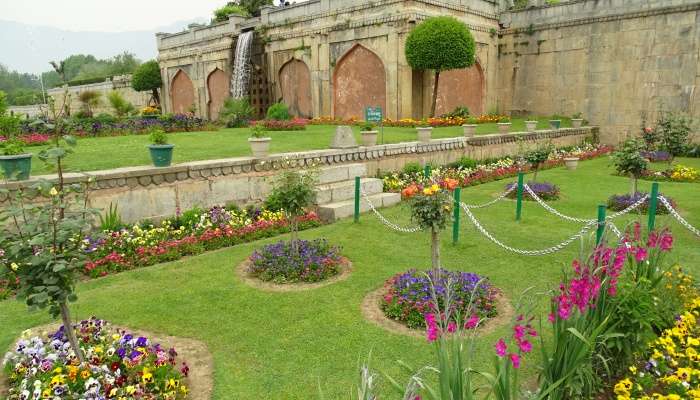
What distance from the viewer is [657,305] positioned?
4.20 meters

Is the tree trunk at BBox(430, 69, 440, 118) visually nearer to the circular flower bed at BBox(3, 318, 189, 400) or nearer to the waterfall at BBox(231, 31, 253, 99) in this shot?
the waterfall at BBox(231, 31, 253, 99)

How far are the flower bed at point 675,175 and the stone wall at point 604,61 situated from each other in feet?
20.4

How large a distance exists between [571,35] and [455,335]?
2179 centimetres

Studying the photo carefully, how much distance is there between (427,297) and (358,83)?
16.9m

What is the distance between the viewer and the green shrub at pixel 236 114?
797 inches

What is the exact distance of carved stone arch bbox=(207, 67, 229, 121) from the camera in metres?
26.8

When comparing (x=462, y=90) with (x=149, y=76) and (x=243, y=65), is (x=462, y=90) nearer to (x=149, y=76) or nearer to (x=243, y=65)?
(x=243, y=65)

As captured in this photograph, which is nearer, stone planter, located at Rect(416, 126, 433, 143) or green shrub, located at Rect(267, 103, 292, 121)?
stone planter, located at Rect(416, 126, 433, 143)

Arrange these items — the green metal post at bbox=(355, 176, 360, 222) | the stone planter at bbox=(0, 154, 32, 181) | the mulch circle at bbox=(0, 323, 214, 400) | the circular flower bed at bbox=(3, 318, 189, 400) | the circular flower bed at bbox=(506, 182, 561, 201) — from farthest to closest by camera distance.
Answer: the circular flower bed at bbox=(506, 182, 561, 201)
the green metal post at bbox=(355, 176, 360, 222)
the stone planter at bbox=(0, 154, 32, 181)
the mulch circle at bbox=(0, 323, 214, 400)
the circular flower bed at bbox=(3, 318, 189, 400)

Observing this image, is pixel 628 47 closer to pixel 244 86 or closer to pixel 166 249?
pixel 244 86

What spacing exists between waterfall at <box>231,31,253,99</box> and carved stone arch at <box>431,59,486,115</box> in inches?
396

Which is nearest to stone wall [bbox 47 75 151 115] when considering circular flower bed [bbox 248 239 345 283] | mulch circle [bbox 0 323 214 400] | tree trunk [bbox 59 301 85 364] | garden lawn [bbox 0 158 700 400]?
garden lawn [bbox 0 158 700 400]

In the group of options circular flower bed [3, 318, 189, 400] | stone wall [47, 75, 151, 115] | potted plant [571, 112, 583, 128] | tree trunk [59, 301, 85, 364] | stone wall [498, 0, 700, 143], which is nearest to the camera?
circular flower bed [3, 318, 189, 400]

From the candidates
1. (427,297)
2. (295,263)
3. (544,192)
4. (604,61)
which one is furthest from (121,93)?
(427,297)
